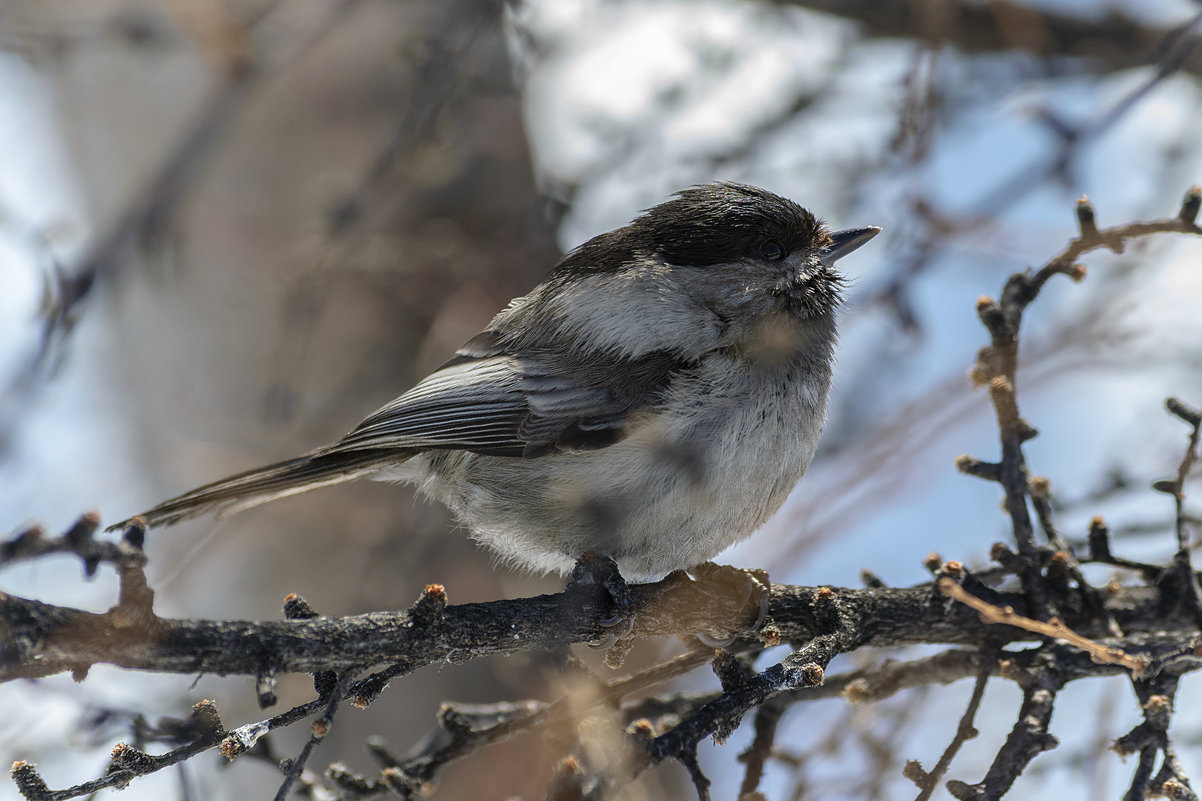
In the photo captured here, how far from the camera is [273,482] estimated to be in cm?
290

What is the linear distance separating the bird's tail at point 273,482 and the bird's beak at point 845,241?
150cm

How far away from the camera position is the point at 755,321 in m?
3.00

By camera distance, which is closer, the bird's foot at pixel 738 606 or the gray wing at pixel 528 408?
the bird's foot at pixel 738 606

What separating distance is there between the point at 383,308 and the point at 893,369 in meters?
2.37

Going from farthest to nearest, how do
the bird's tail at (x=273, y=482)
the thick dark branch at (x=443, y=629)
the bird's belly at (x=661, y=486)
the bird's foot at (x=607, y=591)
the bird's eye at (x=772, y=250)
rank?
the bird's eye at (x=772, y=250), the bird's tail at (x=273, y=482), the bird's belly at (x=661, y=486), the bird's foot at (x=607, y=591), the thick dark branch at (x=443, y=629)

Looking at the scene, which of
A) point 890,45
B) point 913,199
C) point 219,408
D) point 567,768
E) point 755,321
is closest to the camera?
point 567,768

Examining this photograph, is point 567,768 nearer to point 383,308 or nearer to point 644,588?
point 644,588

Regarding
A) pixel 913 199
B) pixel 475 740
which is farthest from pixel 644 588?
pixel 913 199

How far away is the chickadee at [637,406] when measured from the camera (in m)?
2.67

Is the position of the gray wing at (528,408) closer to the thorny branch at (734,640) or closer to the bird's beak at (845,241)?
the thorny branch at (734,640)

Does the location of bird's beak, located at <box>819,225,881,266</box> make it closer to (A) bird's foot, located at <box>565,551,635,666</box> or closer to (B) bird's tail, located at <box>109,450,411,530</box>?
(A) bird's foot, located at <box>565,551,635,666</box>

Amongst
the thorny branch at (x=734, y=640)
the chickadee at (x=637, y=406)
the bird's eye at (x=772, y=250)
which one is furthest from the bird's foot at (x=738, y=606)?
the bird's eye at (x=772, y=250)

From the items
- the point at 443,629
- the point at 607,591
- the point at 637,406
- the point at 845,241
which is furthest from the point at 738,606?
the point at 845,241

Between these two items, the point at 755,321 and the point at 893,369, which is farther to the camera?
the point at 893,369
